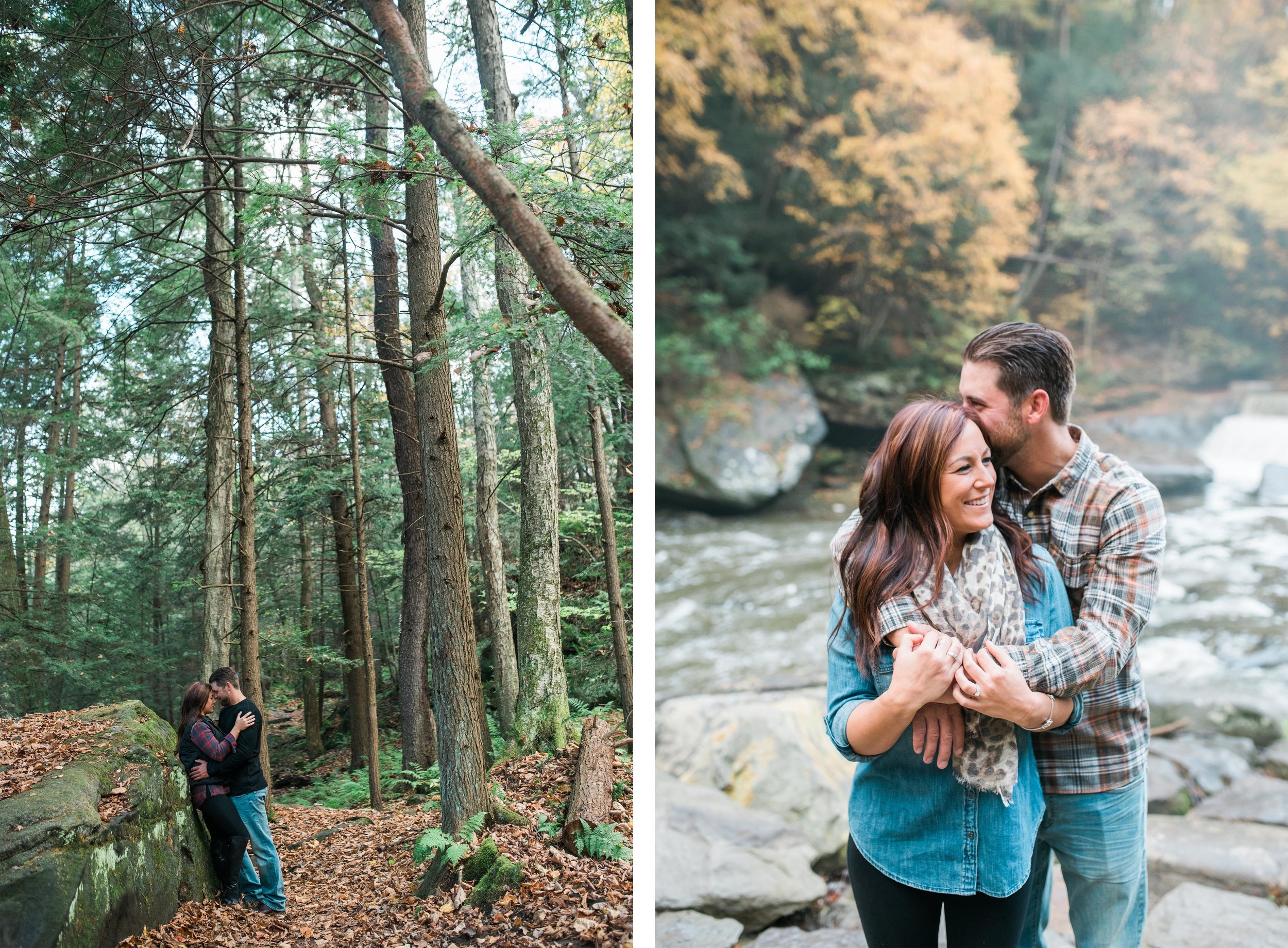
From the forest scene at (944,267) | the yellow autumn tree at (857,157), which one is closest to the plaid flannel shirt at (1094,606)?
the forest scene at (944,267)

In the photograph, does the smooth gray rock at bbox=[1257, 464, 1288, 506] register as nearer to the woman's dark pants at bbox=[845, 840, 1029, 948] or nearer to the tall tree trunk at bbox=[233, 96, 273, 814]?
the woman's dark pants at bbox=[845, 840, 1029, 948]

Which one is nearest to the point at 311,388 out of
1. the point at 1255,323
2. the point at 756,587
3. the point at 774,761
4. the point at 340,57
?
the point at 340,57

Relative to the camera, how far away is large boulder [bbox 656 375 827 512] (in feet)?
22.4

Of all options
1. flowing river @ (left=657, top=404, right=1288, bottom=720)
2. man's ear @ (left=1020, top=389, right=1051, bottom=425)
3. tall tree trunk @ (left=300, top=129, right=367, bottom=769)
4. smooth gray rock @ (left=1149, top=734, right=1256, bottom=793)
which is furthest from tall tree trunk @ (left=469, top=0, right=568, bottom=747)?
smooth gray rock @ (left=1149, top=734, right=1256, bottom=793)

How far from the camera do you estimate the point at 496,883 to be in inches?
66.5

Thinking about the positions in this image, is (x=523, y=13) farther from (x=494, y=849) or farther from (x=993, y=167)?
(x=993, y=167)

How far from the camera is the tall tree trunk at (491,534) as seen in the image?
1.79 m

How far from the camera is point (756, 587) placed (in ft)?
19.7

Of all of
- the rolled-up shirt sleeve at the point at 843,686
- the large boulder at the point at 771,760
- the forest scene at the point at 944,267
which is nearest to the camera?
the rolled-up shirt sleeve at the point at 843,686

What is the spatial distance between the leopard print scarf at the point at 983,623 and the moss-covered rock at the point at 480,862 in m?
1.05

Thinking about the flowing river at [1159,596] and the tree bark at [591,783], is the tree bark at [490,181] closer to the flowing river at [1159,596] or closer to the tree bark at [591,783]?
the tree bark at [591,783]

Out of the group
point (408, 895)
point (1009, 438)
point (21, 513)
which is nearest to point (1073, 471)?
point (1009, 438)

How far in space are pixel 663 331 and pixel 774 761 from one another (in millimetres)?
5193

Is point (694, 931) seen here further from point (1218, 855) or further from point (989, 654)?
point (1218, 855)
